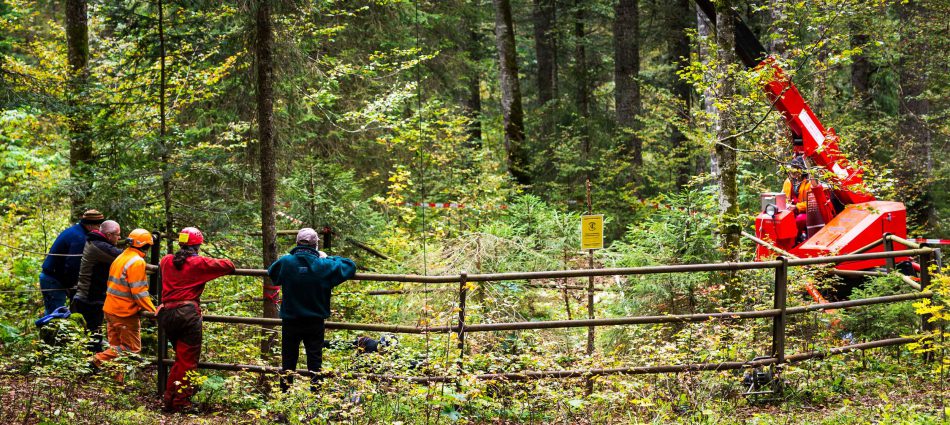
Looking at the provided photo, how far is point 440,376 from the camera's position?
703cm

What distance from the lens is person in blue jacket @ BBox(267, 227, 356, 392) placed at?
702cm

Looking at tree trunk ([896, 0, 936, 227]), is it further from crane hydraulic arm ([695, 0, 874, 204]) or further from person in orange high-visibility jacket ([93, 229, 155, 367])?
person in orange high-visibility jacket ([93, 229, 155, 367])

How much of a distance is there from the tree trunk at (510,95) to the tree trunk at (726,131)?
9811 mm

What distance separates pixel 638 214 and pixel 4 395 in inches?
591

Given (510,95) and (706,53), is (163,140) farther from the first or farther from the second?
(510,95)

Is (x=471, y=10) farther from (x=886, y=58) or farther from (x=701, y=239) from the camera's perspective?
(x=701, y=239)

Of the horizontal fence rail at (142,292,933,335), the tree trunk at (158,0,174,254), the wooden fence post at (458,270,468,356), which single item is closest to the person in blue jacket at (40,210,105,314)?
the tree trunk at (158,0,174,254)

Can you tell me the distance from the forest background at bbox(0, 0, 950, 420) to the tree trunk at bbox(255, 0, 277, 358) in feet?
0.07

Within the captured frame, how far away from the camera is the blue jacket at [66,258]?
9.59m

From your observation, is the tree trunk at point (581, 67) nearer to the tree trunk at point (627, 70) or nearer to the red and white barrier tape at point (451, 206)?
the tree trunk at point (627, 70)

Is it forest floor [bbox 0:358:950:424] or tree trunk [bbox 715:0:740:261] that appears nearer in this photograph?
forest floor [bbox 0:358:950:424]

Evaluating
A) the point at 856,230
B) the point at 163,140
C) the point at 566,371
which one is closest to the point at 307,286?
the point at 566,371

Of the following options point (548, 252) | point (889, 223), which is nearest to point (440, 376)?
point (548, 252)

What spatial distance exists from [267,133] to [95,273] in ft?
8.36
